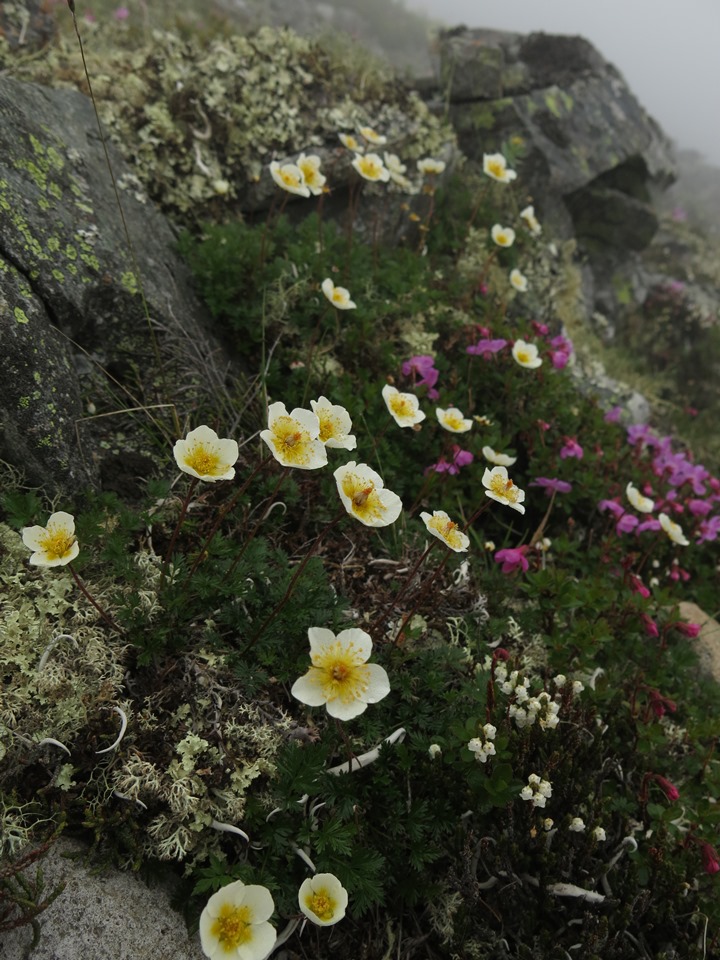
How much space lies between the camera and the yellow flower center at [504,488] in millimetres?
2814

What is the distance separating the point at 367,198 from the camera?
5875 mm

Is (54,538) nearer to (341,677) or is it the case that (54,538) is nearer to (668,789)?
(341,677)

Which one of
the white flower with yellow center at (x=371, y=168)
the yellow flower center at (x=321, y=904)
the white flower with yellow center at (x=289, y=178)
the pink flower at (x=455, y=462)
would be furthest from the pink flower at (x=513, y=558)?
the white flower with yellow center at (x=371, y=168)

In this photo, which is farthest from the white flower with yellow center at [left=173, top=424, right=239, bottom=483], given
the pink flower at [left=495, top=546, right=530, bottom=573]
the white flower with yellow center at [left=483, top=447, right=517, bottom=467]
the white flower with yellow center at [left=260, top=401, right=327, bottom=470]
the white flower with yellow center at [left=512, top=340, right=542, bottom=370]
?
the white flower with yellow center at [left=512, top=340, right=542, bottom=370]

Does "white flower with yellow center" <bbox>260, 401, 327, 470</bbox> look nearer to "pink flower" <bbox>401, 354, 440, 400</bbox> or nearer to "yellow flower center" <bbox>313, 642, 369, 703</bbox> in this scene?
"yellow flower center" <bbox>313, 642, 369, 703</bbox>

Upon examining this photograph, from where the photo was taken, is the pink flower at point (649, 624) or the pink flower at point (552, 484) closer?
the pink flower at point (649, 624)

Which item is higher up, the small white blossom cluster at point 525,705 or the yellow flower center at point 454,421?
the yellow flower center at point 454,421

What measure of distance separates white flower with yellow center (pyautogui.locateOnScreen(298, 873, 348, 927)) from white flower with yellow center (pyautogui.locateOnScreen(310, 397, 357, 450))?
1546 millimetres

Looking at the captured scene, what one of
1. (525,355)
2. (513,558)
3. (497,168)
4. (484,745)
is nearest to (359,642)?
(484,745)

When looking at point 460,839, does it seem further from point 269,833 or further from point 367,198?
point 367,198

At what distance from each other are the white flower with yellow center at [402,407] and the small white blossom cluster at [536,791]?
1701 millimetres

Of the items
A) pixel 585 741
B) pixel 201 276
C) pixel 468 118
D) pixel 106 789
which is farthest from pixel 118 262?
pixel 468 118

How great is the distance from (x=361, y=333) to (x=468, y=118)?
186 inches

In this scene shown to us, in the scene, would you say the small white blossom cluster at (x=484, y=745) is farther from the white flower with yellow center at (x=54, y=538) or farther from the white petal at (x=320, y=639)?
the white flower with yellow center at (x=54, y=538)
